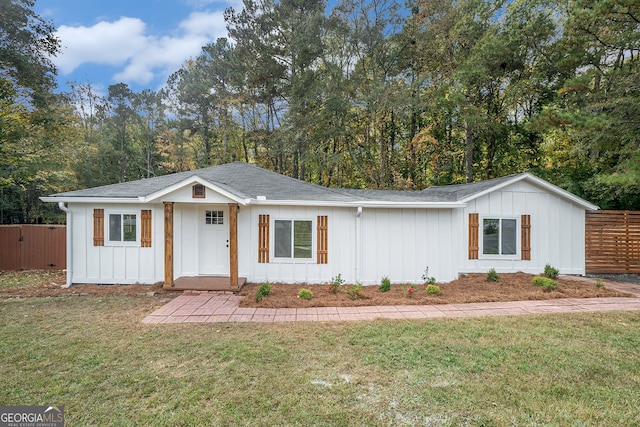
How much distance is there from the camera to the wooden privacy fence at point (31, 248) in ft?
32.9

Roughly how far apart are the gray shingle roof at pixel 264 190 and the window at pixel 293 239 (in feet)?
2.31

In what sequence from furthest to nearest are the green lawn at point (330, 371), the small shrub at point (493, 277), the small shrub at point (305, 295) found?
the small shrub at point (493, 277), the small shrub at point (305, 295), the green lawn at point (330, 371)

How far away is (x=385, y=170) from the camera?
17.0 m

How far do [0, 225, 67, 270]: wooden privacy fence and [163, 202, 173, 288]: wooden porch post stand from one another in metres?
5.94

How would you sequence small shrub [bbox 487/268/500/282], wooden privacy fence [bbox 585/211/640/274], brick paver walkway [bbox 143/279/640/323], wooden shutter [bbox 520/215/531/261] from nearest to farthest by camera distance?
brick paver walkway [bbox 143/279/640/323], small shrub [bbox 487/268/500/282], wooden shutter [bbox 520/215/531/261], wooden privacy fence [bbox 585/211/640/274]

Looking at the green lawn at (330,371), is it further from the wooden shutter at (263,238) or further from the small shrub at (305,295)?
the wooden shutter at (263,238)

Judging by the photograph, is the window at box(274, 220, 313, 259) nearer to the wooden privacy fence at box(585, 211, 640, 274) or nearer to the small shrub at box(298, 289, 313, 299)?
the small shrub at box(298, 289, 313, 299)

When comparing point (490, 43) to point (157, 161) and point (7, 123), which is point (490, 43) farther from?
point (157, 161)

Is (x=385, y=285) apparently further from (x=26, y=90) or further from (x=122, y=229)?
(x=26, y=90)

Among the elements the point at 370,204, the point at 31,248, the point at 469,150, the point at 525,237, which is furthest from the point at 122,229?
the point at 469,150

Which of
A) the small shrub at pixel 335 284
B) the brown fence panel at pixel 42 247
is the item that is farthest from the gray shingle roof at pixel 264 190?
the brown fence panel at pixel 42 247

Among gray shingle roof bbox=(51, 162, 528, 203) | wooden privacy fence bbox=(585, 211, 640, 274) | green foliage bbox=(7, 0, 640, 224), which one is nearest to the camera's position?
gray shingle roof bbox=(51, 162, 528, 203)

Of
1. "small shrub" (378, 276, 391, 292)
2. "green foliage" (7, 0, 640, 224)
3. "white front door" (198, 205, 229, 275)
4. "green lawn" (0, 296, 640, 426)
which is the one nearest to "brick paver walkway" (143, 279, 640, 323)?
"green lawn" (0, 296, 640, 426)

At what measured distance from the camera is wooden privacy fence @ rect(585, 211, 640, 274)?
9.00 metres
